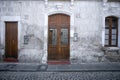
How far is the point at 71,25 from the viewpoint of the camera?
10.4m

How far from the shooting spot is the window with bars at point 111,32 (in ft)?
35.3

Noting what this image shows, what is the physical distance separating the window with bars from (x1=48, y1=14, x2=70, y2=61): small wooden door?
244 cm

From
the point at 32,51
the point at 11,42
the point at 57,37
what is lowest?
the point at 32,51

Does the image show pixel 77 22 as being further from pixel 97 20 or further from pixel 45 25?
pixel 45 25

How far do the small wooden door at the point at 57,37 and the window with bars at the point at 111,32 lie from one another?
2.44 m

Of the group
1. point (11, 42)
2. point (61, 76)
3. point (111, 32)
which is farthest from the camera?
point (111, 32)

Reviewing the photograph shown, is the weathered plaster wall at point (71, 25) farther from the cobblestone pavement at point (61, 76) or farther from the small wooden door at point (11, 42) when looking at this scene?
the cobblestone pavement at point (61, 76)

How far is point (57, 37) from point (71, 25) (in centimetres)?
112

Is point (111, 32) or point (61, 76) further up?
point (111, 32)

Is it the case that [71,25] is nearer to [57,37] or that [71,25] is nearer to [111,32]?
[57,37]

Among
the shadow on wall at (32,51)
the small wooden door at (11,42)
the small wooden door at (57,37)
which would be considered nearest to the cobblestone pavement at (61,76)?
the shadow on wall at (32,51)

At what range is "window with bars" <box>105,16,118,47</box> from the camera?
10.8m

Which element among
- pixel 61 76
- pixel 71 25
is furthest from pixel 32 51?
pixel 61 76

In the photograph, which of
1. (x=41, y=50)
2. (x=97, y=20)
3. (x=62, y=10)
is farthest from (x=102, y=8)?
(x=41, y=50)
